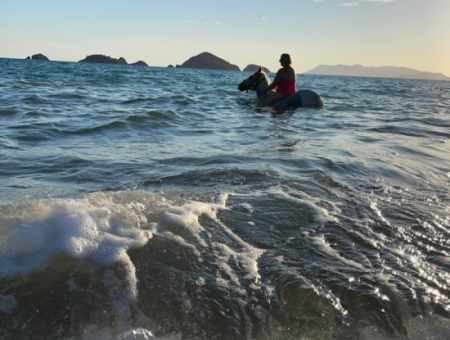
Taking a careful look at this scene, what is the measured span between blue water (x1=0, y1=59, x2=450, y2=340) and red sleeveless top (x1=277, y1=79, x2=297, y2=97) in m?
6.53

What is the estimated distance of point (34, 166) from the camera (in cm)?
396

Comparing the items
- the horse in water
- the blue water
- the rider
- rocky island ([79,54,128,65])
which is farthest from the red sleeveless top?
rocky island ([79,54,128,65])

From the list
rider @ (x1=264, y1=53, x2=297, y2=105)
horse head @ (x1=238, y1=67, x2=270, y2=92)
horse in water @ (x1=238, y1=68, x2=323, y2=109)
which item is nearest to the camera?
horse in water @ (x1=238, y1=68, x2=323, y2=109)

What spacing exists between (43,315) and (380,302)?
5.39 feet

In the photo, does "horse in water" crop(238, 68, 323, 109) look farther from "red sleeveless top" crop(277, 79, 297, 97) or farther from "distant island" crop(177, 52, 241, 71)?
"distant island" crop(177, 52, 241, 71)

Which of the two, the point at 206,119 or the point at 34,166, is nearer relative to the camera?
the point at 34,166

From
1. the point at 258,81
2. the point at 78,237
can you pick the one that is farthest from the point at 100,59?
the point at 78,237

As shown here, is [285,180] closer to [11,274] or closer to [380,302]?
[380,302]

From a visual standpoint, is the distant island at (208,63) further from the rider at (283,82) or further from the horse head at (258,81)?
the rider at (283,82)

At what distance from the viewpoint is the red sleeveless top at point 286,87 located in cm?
1095

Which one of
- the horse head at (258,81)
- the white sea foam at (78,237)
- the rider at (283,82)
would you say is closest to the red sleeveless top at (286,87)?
the rider at (283,82)

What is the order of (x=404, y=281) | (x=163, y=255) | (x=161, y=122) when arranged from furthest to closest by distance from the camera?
(x=161, y=122), (x=163, y=255), (x=404, y=281)

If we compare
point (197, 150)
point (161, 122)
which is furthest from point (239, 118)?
point (197, 150)

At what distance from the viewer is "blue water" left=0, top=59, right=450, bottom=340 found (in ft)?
5.36
